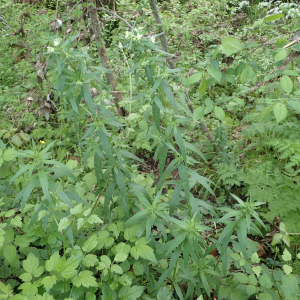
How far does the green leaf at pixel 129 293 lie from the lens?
4.91 ft

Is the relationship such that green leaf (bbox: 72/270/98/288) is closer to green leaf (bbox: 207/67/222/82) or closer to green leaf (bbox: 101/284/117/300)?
green leaf (bbox: 101/284/117/300)

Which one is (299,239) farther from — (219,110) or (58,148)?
(58,148)

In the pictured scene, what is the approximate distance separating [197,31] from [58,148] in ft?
12.4

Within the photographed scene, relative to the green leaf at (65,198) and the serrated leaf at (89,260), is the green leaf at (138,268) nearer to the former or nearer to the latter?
the serrated leaf at (89,260)

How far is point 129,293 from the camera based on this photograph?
1517 millimetres

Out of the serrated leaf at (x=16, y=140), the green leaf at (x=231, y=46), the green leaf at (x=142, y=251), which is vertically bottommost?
the serrated leaf at (x=16, y=140)

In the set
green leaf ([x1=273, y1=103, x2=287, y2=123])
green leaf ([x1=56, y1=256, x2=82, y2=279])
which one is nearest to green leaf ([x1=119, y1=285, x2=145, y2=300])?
green leaf ([x1=56, y1=256, x2=82, y2=279])

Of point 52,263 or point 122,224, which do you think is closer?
point 52,263

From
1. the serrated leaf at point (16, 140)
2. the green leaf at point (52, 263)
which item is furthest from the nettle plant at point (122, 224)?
the serrated leaf at point (16, 140)

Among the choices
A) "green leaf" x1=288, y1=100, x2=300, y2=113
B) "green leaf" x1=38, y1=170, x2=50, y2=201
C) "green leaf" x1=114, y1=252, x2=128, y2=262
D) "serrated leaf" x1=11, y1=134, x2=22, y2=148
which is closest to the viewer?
"green leaf" x1=38, y1=170, x2=50, y2=201

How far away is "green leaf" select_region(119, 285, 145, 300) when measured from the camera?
1.50 metres

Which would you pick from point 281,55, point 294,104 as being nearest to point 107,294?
point 294,104

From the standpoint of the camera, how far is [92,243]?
4.87ft

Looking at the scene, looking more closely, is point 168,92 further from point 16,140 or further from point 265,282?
point 16,140
